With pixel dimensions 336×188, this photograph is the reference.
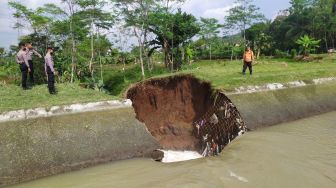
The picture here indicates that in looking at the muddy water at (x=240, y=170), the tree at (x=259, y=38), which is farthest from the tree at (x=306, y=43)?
the muddy water at (x=240, y=170)

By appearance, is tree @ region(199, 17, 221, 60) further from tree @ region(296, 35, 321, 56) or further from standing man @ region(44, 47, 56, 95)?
standing man @ region(44, 47, 56, 95)

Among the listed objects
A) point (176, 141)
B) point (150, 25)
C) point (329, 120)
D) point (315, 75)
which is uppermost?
point (150, 25)

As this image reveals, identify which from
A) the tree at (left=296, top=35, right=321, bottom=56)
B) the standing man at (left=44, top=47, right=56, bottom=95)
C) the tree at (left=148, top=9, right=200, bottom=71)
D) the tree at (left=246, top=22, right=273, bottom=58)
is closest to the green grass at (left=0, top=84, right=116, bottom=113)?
the standing man at (left=44, top=47, right=56, bottom=95)

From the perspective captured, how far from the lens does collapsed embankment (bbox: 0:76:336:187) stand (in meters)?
8.89

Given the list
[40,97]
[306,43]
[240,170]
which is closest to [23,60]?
[40,97]

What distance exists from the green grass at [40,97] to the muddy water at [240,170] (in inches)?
102

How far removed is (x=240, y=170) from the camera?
8.05 m

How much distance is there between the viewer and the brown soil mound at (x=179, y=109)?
12.6 metres

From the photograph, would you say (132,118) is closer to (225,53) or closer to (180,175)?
(180,175)

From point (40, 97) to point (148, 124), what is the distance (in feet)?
15.2

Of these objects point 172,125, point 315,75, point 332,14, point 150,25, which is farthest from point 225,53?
point 172,125

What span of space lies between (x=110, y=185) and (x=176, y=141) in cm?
632

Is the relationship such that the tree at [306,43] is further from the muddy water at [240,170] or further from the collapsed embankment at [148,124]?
the muddy water at [240,170]

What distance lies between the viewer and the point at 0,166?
838 centimetres
